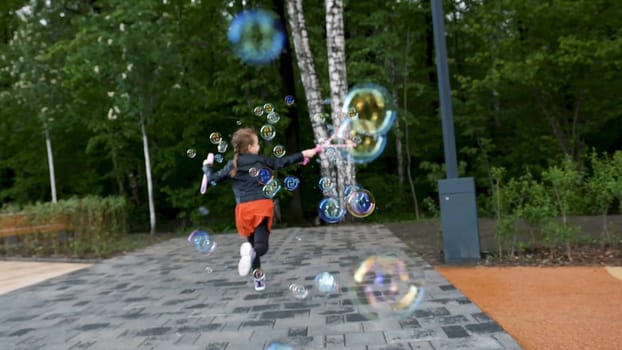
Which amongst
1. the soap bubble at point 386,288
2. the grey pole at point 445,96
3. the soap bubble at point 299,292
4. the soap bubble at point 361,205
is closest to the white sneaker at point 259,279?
the soap bubble at point 299,292

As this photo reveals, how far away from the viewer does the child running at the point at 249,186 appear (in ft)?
21.0

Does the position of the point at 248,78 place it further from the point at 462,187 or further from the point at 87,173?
the point at 462,187

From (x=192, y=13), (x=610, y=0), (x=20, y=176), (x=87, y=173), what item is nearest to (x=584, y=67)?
(x=610, y=0)

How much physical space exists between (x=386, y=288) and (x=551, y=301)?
1802mm

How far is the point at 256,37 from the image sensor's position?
17578 mm

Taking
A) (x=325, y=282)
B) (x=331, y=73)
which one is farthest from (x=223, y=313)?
(x=331, y=73)

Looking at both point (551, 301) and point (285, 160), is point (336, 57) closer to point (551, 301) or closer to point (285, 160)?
point (285, 160)

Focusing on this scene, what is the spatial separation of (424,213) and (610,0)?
9080 millimetres

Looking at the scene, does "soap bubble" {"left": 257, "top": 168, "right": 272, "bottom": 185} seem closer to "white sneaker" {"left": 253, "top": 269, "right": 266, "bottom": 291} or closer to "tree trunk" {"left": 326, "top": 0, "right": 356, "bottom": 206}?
"white sneaker" {"left": 253, "top": 269, "right": 266, "bottom": 291}

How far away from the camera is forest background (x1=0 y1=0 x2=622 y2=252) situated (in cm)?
1627

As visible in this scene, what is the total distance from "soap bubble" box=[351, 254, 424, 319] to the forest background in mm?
7584

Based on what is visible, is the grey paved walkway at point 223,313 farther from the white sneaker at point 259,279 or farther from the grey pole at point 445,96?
the grey pole at point 445,96

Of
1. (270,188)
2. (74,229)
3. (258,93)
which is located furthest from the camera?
(258,93)

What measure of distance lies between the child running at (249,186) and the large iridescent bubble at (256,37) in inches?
459
